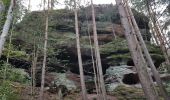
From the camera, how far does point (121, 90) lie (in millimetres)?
18594

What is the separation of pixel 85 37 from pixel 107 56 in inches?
122

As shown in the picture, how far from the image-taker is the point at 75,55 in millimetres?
22703

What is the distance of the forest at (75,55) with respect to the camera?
1592 centimetres

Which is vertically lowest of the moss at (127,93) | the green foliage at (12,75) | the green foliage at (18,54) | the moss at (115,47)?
the moss at (127,93)

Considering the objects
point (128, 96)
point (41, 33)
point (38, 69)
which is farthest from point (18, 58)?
point (128, 96)

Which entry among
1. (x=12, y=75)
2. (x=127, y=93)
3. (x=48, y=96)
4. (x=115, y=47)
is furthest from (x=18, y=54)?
(x=115, y=47)

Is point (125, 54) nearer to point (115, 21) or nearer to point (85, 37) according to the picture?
point (85, 37)

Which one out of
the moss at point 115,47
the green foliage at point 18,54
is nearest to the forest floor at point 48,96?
the green foliage at point 18,54

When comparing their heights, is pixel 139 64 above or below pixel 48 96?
above

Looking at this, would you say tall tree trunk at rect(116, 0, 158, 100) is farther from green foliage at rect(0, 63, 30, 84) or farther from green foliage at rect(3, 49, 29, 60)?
green foliage at rect(3, 49, 29, 60)

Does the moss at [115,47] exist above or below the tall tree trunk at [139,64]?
above

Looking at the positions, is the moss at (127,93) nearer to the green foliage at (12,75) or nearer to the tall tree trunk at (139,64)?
the green foliage at (12,75)

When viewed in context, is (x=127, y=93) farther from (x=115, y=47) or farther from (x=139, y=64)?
(x=139, y=64)

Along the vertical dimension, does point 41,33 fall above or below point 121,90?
above
